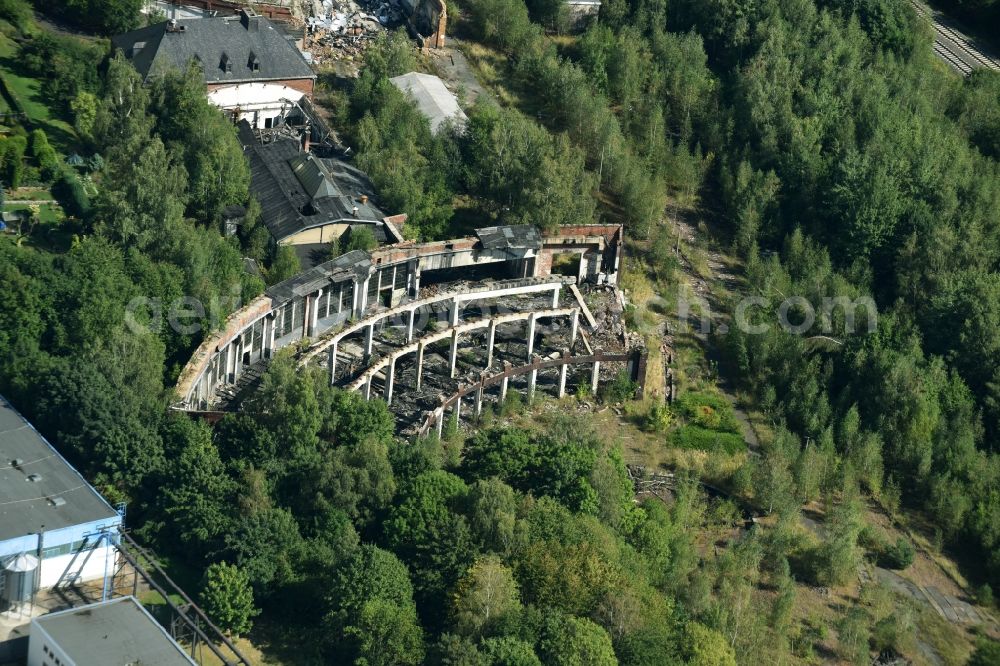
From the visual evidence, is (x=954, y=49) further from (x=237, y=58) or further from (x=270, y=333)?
(x=270, y=333)

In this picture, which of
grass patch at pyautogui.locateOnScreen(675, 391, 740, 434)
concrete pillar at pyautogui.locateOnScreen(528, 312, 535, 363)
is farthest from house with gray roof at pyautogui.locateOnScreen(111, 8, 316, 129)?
grass patch at pyautogui.locateOnScreen(675, 391, 740, 434)

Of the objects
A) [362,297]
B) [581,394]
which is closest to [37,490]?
[362,297]

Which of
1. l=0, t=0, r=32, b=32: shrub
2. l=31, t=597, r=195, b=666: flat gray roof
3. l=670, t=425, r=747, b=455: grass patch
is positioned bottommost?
l=670, t=425, r=747, b=455: grass patch

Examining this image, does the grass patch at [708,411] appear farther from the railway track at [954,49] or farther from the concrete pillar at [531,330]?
the railway track at [954,49]

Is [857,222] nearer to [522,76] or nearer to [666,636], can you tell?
[522,76]

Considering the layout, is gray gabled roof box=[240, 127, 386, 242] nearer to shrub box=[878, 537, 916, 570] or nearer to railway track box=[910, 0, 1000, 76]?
shrub box=[878, 537, 916, 570]
